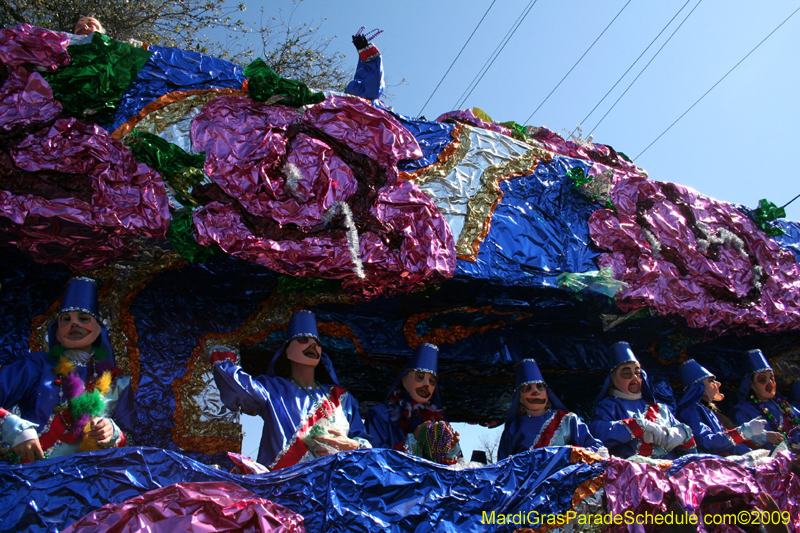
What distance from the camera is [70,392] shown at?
11.0 feet

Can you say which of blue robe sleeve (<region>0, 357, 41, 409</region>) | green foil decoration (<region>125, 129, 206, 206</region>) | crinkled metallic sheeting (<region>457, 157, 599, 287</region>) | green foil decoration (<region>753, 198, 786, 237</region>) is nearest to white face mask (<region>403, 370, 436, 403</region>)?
crinkled metallic sheeting (<region>457, 157, 599, 287</region>)

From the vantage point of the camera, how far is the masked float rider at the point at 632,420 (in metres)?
4.27

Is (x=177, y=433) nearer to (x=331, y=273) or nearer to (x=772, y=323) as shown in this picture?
(x=331, y=273)

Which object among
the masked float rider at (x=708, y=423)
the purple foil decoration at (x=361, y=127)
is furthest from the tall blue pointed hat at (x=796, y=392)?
the purple foil decoration at (x=361, y=127)

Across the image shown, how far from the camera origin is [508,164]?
16.1 ft

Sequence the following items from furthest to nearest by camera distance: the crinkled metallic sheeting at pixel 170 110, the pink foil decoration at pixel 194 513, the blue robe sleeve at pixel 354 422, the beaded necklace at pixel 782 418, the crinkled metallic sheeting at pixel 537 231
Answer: the beaded necklace at pixel 782 418 < the crinkled metallic sheeting at pixel 537 231 < the blue robe sleeve at pixel 354 422 < the crinkled metallic sheeting at pixel 170 110 < the pink foil decoration at pixel 194 513

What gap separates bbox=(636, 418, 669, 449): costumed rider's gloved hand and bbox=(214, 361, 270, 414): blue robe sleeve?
238 centimetres

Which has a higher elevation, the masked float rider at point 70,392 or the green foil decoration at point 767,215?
the green foil decoration at point 767,215

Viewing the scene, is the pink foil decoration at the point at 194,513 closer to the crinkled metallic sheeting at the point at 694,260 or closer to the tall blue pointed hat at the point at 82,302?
the tall blue pointed hat at the point at 82,302

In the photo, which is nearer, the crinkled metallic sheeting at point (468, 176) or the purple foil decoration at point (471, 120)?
the crinkled metallic sheeting at point (468, 176)

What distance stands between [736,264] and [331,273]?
11.7 feet

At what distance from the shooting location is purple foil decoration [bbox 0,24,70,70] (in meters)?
3.50

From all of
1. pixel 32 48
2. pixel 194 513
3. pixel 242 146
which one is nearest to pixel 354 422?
pixel 194 513

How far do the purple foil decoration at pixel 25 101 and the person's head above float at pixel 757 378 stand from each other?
5353mm
